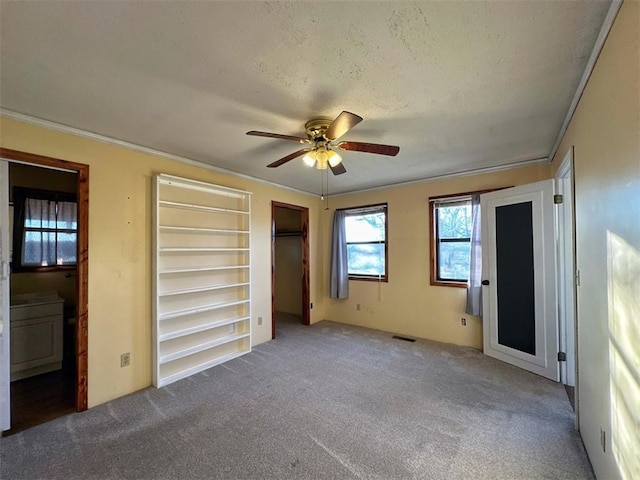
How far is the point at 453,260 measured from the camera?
3947mm

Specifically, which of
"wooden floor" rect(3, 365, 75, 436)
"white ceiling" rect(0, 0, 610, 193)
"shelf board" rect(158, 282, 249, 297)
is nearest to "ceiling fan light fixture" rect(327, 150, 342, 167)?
"white ceiling" rect(0, 0, 610, 193)

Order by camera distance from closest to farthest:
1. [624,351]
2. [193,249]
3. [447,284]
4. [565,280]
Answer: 1. [624,351]
2. [565,280]
3. [193,249]
4. [447,284]

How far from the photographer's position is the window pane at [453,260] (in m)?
3.85

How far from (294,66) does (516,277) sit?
10.5 feet

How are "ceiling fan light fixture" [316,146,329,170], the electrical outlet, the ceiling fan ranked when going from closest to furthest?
the ceiling fan → "ceiling fan light fixture" [316,146,329,170] → the electrical outlet

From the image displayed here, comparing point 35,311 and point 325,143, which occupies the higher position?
point 325,143

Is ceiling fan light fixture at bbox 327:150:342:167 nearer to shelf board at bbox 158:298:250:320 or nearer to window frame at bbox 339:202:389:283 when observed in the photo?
shelf board at bbox 158:298:250:320

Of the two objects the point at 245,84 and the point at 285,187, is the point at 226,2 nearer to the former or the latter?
the point at 245,84

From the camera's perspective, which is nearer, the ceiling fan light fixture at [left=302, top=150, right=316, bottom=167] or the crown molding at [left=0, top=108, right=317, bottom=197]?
the crown molding at [left=0, top=108, right=317, bottom=197]

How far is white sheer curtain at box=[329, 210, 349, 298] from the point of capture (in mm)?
4930

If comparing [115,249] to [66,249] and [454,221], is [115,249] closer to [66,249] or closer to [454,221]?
[66,249]

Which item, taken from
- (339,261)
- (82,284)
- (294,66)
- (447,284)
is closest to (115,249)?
(82,284)

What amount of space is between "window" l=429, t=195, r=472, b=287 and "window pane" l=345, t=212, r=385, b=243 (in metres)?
0.89

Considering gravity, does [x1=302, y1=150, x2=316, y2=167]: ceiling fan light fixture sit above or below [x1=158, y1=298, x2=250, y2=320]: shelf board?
above
